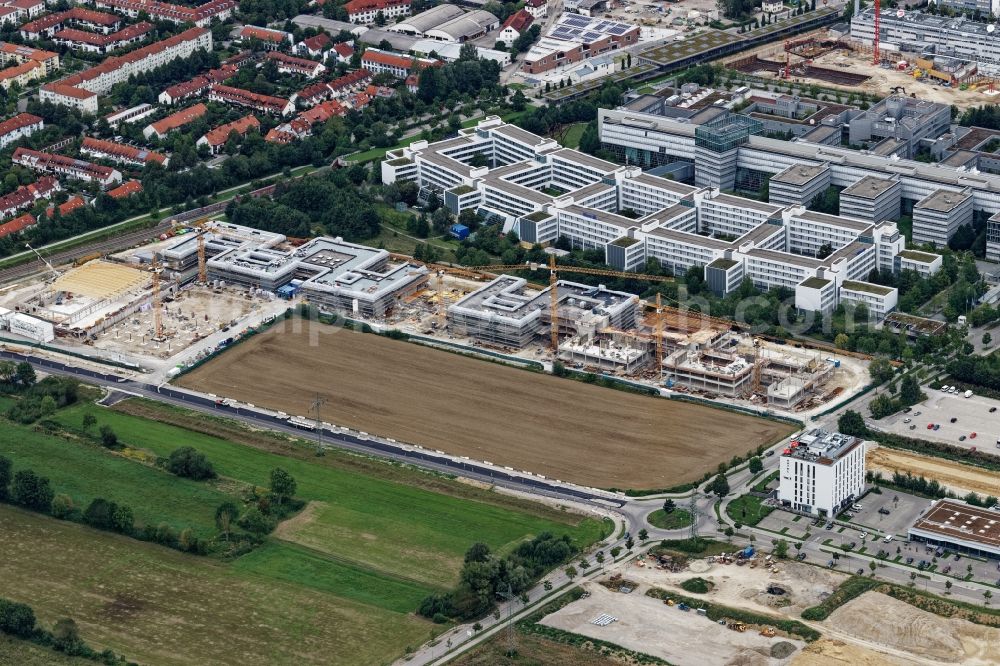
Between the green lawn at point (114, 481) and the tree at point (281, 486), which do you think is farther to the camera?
the tree at point (281, 486)

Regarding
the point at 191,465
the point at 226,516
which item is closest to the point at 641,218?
the point at 191,465

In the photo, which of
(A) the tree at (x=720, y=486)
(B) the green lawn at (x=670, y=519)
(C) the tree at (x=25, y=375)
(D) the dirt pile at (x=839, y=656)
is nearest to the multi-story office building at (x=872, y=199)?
(A) the tree at (x=720, y=486)

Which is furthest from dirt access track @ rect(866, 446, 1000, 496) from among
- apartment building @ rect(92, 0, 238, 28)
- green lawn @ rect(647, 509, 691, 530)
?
apartment building @ rect(92, 0, 238, 28)

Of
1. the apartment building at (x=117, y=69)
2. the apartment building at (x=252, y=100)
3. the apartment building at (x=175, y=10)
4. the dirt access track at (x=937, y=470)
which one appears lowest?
the dirt access track at (x=937, y=470)

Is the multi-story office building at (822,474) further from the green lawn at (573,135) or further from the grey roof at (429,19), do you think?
the grey roof at (429,19)

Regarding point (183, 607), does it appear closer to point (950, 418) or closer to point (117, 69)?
point (950, 418)

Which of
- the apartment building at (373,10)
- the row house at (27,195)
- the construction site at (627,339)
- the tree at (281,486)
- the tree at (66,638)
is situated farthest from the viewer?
the apartment building at (373,10)

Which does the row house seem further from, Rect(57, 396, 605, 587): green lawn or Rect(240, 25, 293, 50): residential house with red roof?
Rect(57, 396, 605, 587): green lawn

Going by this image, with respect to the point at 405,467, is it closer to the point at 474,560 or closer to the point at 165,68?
the point at 474,560
